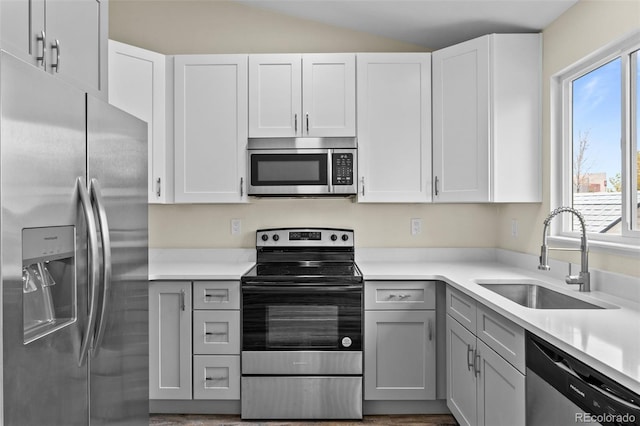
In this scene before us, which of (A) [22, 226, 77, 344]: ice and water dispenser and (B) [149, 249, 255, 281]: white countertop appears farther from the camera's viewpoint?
(B) [149, 249, 255, 281]: white countertop

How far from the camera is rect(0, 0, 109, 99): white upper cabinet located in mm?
1262

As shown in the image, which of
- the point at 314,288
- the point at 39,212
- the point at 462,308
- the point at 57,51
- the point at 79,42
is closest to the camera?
the point at 39,212

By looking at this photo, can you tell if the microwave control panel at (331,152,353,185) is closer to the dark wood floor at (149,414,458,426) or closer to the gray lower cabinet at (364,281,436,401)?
the gray lower cabinet at (364,281,436,401)

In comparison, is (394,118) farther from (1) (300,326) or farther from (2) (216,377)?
(2) (216,377)

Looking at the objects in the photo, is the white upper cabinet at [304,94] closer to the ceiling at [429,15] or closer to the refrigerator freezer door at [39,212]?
the ceiling at [429,15]

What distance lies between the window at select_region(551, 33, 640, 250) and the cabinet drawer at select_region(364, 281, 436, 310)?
807 millimetres

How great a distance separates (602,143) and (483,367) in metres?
1.23

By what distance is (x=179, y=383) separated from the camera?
2664 mm

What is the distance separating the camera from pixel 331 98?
9.61 ft

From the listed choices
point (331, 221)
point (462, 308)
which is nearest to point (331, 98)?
point (331, 221)

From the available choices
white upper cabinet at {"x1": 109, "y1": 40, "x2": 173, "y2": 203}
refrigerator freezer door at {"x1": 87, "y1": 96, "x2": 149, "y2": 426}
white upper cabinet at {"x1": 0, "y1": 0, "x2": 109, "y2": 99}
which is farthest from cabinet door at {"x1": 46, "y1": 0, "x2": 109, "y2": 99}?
white upper cabinet at {"x1": 109, "y1": 40, "x2": 173, "y2": 203}

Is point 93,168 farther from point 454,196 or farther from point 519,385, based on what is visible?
point 454,196

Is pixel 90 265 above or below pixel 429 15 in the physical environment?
below

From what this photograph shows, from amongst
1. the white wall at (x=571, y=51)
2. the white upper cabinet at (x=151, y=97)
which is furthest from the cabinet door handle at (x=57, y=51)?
the white wall at (x=571, y=51)
